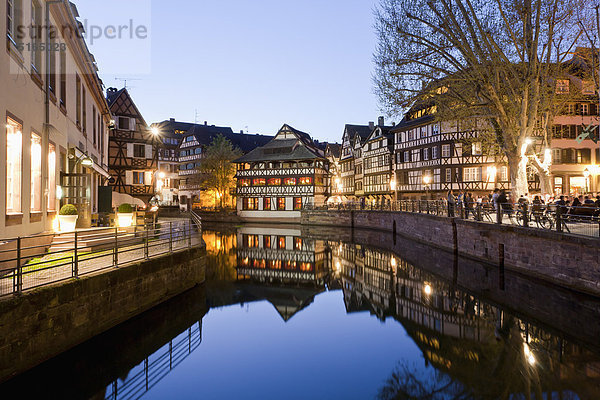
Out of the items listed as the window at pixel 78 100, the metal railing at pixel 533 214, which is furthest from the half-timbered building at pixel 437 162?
the window at pixel 78 100

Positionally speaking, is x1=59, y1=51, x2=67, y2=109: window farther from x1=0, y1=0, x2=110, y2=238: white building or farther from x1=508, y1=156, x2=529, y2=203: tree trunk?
x1=508, y1=156, x2=529, y2=203: tree trunk

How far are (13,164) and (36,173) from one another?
6.24 feet

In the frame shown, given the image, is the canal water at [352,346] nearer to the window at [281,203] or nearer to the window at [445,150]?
the window at [445,150]

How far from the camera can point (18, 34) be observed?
10211 mm

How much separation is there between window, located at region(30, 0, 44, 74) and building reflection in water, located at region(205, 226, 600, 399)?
962 cm

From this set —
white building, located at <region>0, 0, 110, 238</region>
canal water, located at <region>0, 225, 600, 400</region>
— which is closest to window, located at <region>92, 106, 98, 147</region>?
white building, located at <region>0, 0, 110, 238</region>

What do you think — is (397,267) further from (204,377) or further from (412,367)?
(204,377)

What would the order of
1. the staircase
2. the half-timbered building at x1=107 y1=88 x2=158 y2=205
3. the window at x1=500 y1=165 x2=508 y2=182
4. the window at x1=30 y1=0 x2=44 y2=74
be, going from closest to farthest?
the staircase → the window at x1=30 y1=0 x2=44 y2=74 → the half-timbered building at x1=107 y1=88 x2=158 y2=205 → the window at x1=500 y1=165 x2=508 y2=182

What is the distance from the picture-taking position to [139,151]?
3475cm

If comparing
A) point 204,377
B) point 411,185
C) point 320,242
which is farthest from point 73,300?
point 411,185

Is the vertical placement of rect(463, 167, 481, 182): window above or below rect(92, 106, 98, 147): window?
below

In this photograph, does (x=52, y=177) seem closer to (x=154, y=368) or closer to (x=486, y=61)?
(x=154, y=368)

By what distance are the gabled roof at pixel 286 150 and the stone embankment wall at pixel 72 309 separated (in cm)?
4353

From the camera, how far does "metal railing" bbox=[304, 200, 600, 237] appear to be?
43.2ft
